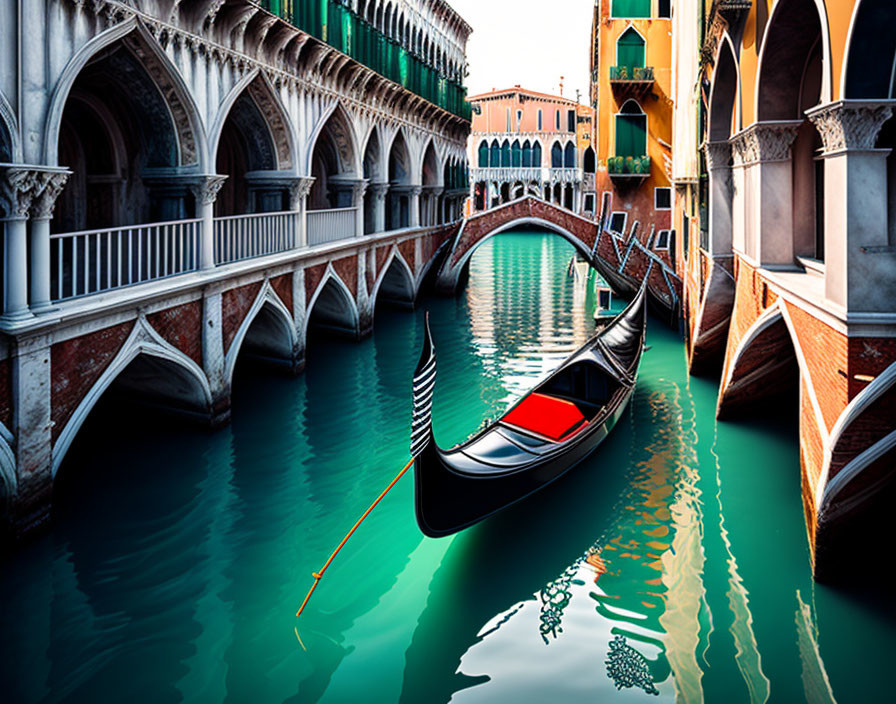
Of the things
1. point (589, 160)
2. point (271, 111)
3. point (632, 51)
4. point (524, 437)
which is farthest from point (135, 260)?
point (589, 160)

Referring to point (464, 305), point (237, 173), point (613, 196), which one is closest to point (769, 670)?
point (237, 173)

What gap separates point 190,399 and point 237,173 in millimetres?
5050

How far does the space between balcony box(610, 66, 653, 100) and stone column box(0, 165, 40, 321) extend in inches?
662

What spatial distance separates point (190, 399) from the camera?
9.04 meters

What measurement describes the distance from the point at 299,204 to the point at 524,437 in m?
5.81

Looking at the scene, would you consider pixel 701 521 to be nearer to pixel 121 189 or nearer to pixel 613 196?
pixel 121 189

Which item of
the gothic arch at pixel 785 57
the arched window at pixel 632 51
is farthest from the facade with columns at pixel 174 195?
the arched window at pixel 632 51

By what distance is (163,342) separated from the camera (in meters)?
8.06

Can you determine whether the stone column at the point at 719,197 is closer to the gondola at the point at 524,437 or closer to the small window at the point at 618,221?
the gondola at the point at 524,437

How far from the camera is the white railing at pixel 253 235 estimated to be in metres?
9.56

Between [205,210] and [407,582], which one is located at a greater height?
[205,210]

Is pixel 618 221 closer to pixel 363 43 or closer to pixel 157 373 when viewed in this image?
pixel 363 43

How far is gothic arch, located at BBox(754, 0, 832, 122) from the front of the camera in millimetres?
6723

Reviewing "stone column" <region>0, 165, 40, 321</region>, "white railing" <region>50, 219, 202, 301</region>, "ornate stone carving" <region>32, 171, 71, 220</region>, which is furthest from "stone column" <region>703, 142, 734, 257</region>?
"stone column" <region>0, 165, 40, 321</region>
